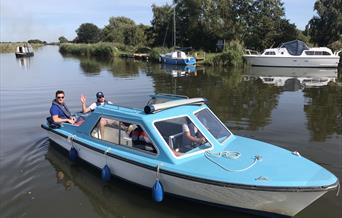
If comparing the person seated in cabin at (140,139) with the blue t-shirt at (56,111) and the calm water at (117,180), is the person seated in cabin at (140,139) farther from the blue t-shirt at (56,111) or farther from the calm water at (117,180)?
the blue t-shirt at (56,111)

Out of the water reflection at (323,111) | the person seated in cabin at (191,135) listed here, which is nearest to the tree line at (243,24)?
the water reflection at (323,111)

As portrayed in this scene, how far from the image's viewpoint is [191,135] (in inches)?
332

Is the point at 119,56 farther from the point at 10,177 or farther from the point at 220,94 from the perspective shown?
the point at 10,177

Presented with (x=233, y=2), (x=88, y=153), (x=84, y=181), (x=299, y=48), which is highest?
(x=233, y=2)

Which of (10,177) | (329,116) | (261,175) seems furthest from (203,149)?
(329,116)

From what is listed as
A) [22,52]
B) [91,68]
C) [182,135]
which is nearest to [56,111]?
[182,135]

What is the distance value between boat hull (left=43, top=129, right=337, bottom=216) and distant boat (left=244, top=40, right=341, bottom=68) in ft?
129

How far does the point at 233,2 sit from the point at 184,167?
59.8 metres

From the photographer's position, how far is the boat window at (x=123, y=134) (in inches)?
333

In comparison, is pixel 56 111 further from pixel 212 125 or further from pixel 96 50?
pixel 96 50

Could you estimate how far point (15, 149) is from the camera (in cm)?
1235

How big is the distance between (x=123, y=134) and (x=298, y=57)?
38855 millimetres

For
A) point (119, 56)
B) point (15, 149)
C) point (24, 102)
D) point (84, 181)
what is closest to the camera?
point (84, 181)

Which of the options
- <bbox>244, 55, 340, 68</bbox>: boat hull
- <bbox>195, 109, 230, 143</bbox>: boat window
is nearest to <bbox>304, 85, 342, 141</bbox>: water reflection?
<bbox>195, 109, 230, 143</bbox>: boat window
